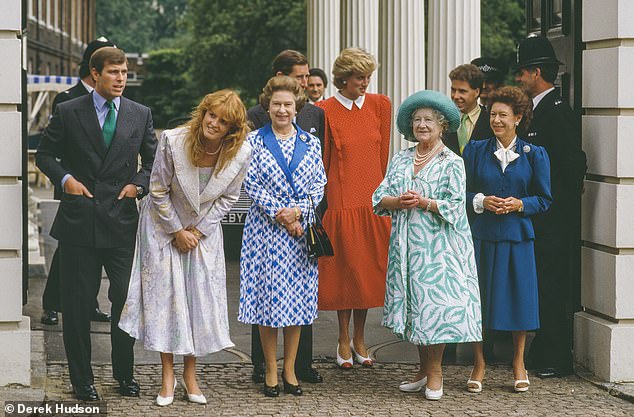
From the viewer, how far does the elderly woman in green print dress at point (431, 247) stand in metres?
7.11

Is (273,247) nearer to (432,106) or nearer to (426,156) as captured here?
(426,156)

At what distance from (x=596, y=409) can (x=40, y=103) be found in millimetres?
29478

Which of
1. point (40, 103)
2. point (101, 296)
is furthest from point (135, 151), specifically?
point (40, 103)

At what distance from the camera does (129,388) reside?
711 cm

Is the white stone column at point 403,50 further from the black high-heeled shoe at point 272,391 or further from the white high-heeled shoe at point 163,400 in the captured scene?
the white high-heeled shoe at point 163,400

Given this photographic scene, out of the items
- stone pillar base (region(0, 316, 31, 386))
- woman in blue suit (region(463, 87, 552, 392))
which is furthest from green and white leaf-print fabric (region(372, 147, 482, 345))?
stone pillar base (region(0, 316, 31, 386))

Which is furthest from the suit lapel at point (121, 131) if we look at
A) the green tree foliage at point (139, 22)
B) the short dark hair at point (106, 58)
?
the green tree foliage at point (139, 22)

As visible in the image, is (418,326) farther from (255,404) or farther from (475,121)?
(475,121)

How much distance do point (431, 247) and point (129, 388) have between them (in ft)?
6.52

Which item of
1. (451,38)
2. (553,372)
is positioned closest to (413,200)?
(553,372)

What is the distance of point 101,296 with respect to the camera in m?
11.5

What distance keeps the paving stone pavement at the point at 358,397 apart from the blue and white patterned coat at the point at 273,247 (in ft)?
1.63

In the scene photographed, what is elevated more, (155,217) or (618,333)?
(155,217)

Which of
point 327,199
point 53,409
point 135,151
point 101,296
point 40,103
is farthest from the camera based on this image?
point 40,103
